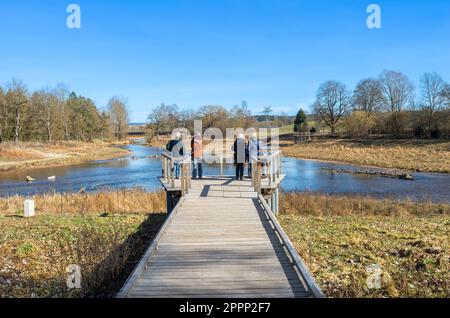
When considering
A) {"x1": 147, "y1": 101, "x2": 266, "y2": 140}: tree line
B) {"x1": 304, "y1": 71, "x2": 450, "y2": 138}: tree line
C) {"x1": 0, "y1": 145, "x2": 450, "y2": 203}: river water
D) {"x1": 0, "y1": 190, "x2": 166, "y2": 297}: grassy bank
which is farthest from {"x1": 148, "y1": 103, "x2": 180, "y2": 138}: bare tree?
{"x1": 0, "y1": 190, "x2": 166, "y2": 297}: grassy bank

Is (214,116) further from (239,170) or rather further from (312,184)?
(239,170)

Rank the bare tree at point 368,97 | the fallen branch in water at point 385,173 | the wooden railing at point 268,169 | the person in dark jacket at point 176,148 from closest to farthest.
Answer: the wooden railing at point 268,169
the person in dark jacket at point 176,148
the fallen branch in water at point 385,173
the bare tree at point 368,97

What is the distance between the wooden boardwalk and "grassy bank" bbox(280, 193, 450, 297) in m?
1.35

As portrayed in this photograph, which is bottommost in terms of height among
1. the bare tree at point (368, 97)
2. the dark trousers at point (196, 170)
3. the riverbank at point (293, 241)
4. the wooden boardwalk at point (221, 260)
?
the riverbank at point (293, 241)

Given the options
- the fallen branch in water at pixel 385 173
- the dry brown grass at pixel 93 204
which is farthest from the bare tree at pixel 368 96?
the dry brown grass at pixel 93 204

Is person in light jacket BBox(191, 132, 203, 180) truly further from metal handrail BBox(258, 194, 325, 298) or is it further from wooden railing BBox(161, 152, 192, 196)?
metal handrail BBox(258, 194, 325, 298)

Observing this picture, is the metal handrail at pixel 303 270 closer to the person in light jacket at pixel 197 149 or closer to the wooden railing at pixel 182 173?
the wooden railing at pixel 182 173

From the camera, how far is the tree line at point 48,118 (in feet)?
182

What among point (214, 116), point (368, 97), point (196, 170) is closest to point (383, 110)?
point (368, 97)

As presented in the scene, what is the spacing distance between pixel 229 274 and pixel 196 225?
3.31 m

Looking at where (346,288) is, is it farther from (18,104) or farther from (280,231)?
(18,104)

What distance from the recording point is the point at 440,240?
11.4 m

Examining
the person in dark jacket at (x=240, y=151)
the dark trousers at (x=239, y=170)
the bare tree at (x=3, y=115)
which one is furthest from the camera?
the bare tree at (x=3, y=115)

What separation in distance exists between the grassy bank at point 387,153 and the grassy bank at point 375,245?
21702 millimetres
